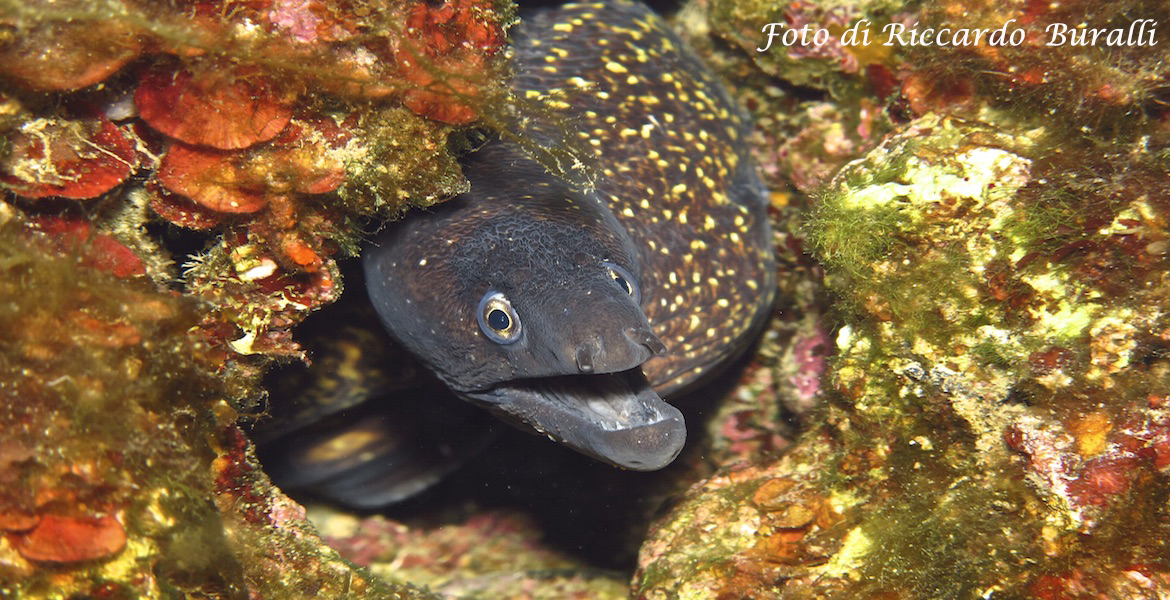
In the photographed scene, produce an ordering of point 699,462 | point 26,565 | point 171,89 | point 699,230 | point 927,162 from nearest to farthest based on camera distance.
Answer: point 26,565
point 171,89
point 927,162
point 699,230
point 699,462

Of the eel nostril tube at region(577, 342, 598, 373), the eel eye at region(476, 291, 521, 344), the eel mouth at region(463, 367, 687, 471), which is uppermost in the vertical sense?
the eel nostril tube at region(577, 342, 598, 373)

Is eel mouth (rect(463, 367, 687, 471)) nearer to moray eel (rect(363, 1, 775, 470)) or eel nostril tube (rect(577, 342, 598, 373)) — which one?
moray eel (rect(363, 1, 775, 470))

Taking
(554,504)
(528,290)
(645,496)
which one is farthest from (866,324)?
(554,504)

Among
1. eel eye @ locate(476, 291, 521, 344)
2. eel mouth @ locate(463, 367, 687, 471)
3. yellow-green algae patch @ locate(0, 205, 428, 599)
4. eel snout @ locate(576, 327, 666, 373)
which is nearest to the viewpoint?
yellow-green algae patch @ locate(0, 205, 428, 599)

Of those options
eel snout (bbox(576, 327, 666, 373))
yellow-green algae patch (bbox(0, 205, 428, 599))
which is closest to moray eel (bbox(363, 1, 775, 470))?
eel snout (bbox(576, 327, 666, 373))

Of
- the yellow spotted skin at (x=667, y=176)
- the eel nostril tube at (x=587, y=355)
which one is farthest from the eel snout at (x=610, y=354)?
the yellow spotted skin at (x=667, y=176)

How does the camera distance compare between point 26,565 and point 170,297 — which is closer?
point 26,565

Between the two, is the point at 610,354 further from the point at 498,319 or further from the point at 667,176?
the point at 667,176

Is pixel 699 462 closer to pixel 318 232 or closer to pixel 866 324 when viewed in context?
pixel 866 324
